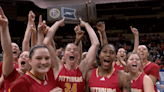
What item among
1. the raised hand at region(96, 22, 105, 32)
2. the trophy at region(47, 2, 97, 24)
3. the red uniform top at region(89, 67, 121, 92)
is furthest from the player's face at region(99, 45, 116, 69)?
the trophy at region(47, 2, 97, 24)

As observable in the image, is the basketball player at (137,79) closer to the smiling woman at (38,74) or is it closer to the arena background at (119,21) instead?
the smiling woman at (38,74)

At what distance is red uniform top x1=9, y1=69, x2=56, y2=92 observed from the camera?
5.32ft

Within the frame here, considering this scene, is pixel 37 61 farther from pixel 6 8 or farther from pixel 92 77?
pixel 6 8

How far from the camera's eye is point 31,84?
67.8 inches

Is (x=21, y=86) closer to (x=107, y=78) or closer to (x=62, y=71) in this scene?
(x=62, y=71)

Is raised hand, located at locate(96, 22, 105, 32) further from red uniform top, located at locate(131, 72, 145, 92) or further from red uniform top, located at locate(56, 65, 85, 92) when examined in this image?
red uniform top, located at locate(131, 72, 145, 92)

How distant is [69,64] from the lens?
8.48 ft

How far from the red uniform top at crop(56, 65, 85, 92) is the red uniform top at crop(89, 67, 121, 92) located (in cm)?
14

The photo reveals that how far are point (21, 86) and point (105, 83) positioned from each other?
3.58 ft

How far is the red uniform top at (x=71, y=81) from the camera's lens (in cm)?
240

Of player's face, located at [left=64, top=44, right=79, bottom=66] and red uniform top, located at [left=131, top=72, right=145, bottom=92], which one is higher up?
player's face, located at [left=64, top=44, right=79, bottom=66]

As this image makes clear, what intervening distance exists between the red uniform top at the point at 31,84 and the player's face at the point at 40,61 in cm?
9

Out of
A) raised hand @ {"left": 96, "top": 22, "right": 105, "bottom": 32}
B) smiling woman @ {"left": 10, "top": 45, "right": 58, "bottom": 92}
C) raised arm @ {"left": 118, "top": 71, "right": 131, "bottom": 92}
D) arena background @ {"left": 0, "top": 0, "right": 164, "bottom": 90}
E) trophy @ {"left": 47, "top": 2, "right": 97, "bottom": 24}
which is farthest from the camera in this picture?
arena background @ {"left": 0, "top": 0, "right": 164, "bottom": 90}

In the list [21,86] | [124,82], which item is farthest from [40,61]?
[124,82]
